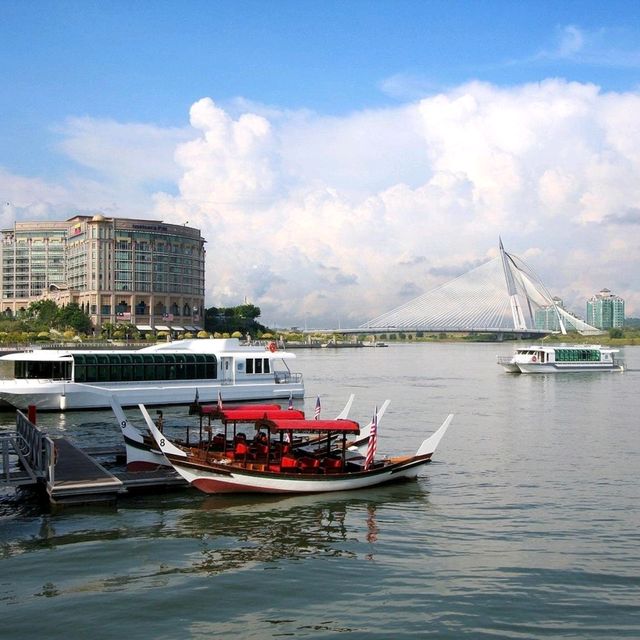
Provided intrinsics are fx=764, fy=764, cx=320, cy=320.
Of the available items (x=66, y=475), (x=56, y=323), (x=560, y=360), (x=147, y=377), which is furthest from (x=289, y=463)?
(x=56, y=323)

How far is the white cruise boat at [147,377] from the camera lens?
37219 mm

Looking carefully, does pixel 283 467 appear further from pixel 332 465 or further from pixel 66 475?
pixel 66 475

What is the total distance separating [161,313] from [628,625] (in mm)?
169207

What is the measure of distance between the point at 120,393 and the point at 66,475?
18.8 metres

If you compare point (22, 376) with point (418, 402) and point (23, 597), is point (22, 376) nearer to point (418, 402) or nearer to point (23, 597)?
point (418, 402)

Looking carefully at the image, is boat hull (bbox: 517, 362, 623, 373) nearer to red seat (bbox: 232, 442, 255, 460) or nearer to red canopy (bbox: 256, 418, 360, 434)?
red canopy (bbox: 256, 418, 360, 434)

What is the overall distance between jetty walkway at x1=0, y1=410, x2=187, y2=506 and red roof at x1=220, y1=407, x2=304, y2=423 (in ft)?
7.60

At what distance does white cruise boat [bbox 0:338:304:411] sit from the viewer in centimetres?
3722

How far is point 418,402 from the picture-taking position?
1859 inches

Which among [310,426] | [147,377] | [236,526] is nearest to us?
[236,526]

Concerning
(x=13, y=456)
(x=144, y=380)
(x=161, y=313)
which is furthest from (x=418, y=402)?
(x=161, y=313)

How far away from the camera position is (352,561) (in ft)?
52.1

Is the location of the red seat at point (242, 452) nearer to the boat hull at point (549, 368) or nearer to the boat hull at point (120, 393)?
the boat hull at point (120, 393)

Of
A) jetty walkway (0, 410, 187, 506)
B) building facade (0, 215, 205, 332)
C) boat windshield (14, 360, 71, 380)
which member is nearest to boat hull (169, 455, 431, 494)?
jetty walkway (0, 410, 187, 506)
